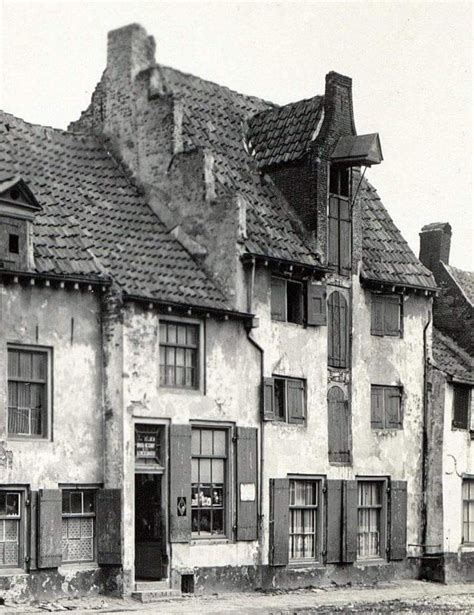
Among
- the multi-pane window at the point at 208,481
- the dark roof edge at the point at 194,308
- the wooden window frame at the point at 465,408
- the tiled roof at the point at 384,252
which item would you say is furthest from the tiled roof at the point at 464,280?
the multi-pane window at the point at 208,481

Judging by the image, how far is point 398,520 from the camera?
33531mm

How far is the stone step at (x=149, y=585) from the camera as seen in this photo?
26.9 metres

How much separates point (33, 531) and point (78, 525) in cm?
138

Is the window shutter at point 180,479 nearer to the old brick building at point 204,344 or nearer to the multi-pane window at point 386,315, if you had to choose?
the old brick building at point 204,344

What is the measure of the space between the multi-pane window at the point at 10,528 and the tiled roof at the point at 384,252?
38.3 ft

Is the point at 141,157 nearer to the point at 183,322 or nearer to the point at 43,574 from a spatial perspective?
the point at 183,322

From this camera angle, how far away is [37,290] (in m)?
26.0

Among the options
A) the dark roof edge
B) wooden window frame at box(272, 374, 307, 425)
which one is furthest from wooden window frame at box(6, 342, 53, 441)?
wooden window frame at box(272, 374, 307, 425)

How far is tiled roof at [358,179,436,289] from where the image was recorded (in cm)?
3359

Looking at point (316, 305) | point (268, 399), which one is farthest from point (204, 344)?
point (316, 305)

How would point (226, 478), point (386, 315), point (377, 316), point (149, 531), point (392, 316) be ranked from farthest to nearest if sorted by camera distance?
point (392, 316), point (386, 315), point (377, 316), point (226, 478), point (149, 531)

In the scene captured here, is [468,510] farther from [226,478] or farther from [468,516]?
[226,478]

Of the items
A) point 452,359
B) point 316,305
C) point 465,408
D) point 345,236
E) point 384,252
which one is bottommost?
point 465,408

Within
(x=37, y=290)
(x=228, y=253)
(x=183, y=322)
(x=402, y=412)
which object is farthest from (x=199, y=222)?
(x=402, y=412)
